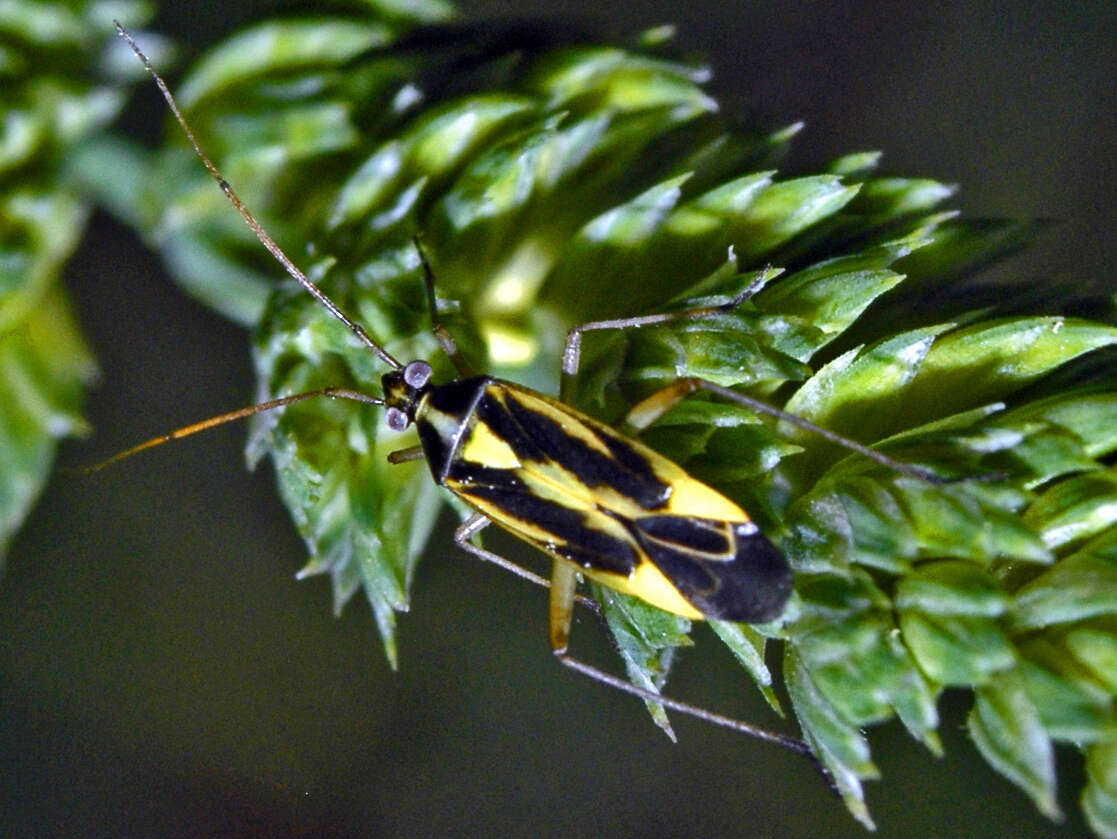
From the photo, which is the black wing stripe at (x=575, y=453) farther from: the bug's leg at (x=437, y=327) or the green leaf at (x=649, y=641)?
the green leaf at (x=649, y=641)

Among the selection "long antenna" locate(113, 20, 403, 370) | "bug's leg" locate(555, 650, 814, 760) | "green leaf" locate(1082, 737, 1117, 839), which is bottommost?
"bug's leg" locate(555, 650, 814, 760)

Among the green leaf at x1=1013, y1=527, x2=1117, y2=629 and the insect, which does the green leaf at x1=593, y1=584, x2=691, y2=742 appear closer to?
the insect

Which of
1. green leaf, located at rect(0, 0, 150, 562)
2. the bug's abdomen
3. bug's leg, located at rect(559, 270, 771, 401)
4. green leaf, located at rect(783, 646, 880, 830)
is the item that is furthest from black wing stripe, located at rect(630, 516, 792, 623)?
green leaf, located at rect(0, 0, 150, 562)

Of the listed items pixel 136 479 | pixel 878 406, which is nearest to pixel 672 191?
pixel 878 406

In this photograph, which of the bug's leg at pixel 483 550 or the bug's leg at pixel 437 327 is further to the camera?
the bug's leg at pixel 483 550

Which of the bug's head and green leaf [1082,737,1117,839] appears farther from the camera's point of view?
the bug's head

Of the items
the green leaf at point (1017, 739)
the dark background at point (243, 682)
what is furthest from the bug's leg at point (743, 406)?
the dark background at point (243, 682)
